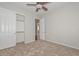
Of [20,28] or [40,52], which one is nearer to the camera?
[40,52]

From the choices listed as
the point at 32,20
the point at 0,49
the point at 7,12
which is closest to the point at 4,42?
the point at 0,49

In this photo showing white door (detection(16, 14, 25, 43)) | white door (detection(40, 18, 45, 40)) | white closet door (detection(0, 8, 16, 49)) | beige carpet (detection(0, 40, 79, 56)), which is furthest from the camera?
white door (detection(40, 18, 45, 40))

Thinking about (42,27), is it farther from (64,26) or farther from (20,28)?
(64,26)

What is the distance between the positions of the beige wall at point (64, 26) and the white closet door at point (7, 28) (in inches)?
97.4

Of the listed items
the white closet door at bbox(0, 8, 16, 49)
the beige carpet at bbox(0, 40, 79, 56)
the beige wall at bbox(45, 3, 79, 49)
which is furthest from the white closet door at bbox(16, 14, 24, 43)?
the beige wall at bbox(45, 3, 79, 49)

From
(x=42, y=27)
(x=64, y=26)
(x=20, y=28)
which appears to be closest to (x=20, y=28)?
(x=20, y=28)

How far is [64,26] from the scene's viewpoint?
456 centimetres

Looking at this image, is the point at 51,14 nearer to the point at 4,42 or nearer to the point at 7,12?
the point at 7,12

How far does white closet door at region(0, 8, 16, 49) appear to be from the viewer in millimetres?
3825

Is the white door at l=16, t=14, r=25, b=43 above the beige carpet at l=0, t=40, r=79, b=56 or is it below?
above

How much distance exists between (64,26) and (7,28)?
2.95 m

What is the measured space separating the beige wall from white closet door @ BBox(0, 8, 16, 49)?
→ 2475 millimetres

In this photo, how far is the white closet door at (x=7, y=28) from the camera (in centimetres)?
383

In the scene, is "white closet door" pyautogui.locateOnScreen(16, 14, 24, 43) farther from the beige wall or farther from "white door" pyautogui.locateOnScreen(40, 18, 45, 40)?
the beige wall
